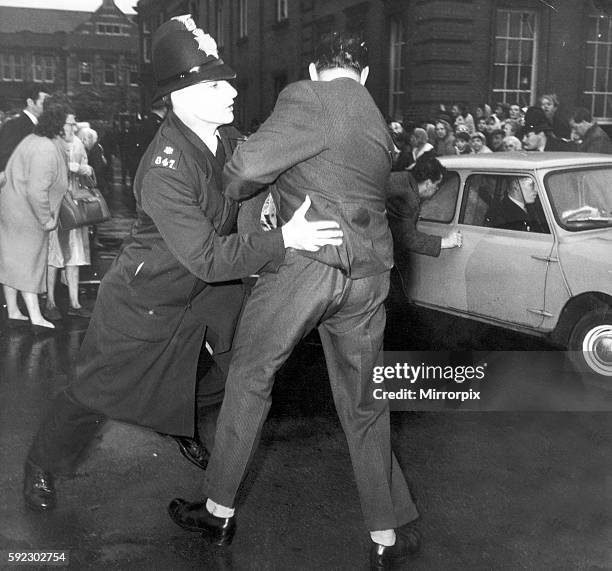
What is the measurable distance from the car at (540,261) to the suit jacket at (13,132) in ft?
6.12

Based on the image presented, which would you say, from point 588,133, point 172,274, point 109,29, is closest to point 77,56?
point 109,29

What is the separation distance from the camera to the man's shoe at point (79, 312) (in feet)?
15.5

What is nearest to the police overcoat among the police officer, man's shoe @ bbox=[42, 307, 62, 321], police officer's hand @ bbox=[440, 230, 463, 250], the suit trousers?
the police officer

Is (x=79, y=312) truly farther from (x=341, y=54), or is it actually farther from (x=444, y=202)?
(x=341, y=54)

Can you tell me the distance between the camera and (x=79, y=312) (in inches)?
191

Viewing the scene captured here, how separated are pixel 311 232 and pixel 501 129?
1.75m

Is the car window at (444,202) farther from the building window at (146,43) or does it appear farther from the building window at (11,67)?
the building window at (11,67)

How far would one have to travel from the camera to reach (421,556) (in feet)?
9.36

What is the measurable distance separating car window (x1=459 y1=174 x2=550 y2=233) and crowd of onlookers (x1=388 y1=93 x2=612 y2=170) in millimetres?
286

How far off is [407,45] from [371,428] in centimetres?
166

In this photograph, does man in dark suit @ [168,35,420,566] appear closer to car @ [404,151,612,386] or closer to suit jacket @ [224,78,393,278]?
suit jacket @ [224,78,393,278]

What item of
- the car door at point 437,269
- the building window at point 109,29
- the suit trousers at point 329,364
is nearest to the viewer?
the suit trousers at point 329,364

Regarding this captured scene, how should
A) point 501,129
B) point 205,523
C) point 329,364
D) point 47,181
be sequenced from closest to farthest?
point 329,364
point 205,523
point 501,129
point 47,181

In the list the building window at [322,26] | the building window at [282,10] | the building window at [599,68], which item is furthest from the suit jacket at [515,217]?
the building window at [282,10]
